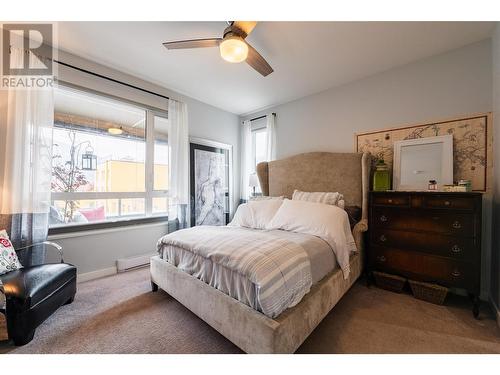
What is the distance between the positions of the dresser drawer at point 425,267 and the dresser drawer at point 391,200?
502 millimetres

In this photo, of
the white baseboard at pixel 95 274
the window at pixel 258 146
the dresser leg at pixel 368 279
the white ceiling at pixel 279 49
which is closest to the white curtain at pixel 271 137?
the window at pixel 258 146

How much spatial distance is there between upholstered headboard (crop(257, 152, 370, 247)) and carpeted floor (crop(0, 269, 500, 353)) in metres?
0.91

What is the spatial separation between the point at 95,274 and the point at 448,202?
13.3 ft

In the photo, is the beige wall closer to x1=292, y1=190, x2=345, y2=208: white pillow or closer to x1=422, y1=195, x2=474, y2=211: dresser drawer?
x1=422, y1=195, x2=474, y2=211: dresser drawer

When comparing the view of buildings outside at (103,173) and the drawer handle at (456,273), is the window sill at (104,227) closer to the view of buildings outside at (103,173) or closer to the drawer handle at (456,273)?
the view of buildings outside at (103,173)

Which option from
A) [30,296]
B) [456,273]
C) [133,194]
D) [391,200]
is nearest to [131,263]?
[133,194]

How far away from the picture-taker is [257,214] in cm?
263

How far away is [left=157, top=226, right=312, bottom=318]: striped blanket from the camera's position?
4.00ft

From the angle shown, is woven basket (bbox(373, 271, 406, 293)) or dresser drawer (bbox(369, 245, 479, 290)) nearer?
dresser drawer (bbox(369, 245, 479, 290))

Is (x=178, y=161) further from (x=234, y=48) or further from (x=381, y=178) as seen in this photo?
(x=381, y=178)

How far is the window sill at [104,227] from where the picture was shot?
92.6 inches

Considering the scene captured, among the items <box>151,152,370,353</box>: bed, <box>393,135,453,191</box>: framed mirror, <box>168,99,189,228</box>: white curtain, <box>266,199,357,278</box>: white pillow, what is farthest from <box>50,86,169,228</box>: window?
<box>393,135,453,191</box>: framed mirror
